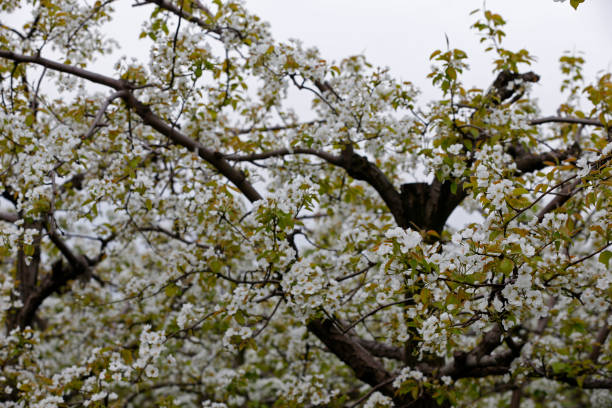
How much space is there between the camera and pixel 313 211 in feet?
10.2

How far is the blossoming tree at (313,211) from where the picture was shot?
2.36 m

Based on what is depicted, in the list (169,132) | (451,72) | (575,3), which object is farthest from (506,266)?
(169,132)

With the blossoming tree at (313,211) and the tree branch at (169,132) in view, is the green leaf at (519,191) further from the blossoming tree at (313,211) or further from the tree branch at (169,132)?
the tree branch at (169,132)

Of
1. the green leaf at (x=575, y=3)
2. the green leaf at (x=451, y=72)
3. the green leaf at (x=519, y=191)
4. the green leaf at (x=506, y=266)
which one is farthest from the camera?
the green leaf at (x=451, y=72)

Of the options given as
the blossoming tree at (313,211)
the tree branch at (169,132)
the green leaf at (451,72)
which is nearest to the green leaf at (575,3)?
the blossoming tree at (313,211)

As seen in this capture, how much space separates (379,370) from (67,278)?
162 inches

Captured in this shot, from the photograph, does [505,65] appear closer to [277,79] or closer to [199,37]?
[277,79]

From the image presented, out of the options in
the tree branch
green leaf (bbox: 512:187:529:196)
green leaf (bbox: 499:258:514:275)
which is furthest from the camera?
the tree branch

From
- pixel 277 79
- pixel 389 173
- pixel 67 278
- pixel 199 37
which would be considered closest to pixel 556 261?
pixel 277 79

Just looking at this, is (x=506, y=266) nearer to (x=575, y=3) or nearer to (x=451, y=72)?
(x=575, y=3)

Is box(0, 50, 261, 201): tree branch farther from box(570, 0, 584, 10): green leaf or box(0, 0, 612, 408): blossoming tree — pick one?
box(570, 0, 584, 10): green leaf

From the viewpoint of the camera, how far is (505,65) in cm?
394

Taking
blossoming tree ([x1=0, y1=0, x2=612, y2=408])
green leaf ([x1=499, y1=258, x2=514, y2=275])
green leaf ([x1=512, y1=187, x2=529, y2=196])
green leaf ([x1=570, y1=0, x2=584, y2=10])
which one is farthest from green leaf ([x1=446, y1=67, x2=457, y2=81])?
green leaf ([x1=499, y1=258, x2=514, y2=275])

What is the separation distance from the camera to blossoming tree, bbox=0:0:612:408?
2359 millimetres
